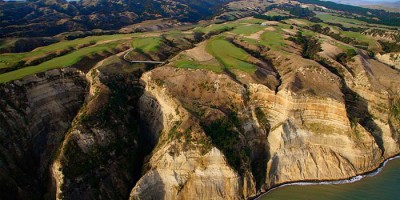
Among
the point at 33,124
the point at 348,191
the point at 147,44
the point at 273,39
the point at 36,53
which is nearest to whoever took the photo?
the point at 33,124

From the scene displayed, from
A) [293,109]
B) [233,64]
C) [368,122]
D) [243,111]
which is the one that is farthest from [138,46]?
[368,122]

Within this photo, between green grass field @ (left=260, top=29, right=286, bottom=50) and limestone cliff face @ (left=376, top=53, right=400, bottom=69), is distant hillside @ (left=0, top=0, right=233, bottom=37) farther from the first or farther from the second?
limestone cliff face @ (left=376, top=53, right=400, bottom=69)

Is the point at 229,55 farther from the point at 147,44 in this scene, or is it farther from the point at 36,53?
the point at 36,53

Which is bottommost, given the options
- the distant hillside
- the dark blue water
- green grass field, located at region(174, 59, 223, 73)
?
the distant hillside

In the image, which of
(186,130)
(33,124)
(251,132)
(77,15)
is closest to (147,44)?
(33,124)

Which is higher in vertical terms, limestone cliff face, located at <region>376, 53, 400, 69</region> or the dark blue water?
limestone cliff face, located at <region>376, 53, 400, 69</region>

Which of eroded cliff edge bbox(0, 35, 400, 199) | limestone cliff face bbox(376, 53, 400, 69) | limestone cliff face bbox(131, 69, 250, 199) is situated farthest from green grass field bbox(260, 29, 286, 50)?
limestone cliff face bbox(131, 69, 250, 199)

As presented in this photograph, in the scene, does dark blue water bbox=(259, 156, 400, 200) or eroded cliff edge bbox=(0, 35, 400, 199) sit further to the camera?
dark blue water bbox=(259, 156, 400, 200)

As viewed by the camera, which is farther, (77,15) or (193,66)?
(77,15)
